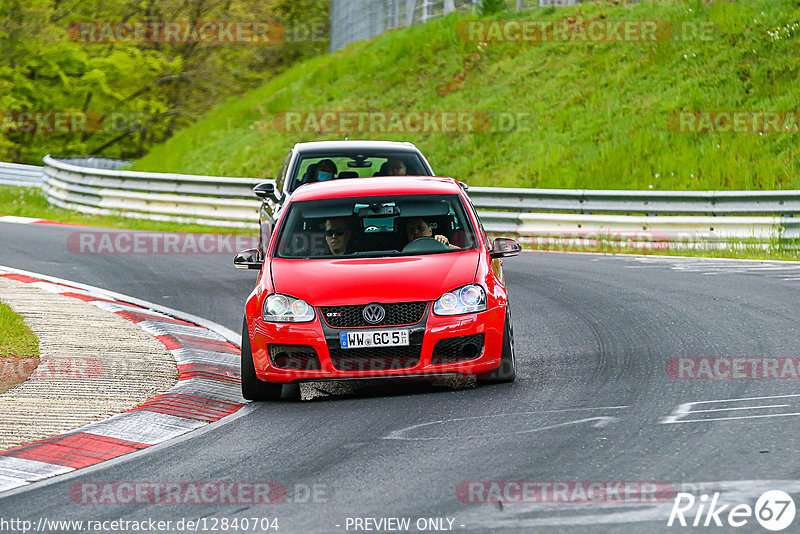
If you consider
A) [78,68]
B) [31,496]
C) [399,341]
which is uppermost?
[78,68]

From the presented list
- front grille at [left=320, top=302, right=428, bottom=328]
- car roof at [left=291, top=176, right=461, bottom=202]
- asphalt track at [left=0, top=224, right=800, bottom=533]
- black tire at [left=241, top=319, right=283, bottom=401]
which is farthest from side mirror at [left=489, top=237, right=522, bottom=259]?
black tire at [left=241, top=319, right=283, bottom=401]

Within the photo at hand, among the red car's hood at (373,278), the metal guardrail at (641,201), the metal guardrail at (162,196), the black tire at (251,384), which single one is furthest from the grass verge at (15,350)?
the metal guardrail at (162,196)

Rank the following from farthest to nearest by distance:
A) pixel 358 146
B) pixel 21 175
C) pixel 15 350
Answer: pixel 21 175, pixel 358 146, pixel 15 350

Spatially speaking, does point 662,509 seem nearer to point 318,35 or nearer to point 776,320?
point 776,320

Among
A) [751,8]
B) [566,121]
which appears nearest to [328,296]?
[566,121]

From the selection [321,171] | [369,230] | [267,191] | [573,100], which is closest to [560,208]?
[321,171]

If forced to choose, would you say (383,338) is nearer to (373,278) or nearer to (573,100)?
(373,278)

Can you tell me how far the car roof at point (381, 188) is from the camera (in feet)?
31.4

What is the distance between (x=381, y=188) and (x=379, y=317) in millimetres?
1873

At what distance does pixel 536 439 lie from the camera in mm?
6695

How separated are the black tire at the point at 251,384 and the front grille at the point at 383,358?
0.69 meters

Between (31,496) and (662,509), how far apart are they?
3.17 metres

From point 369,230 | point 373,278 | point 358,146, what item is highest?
point 358,146

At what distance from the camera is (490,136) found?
28328 millimetres
